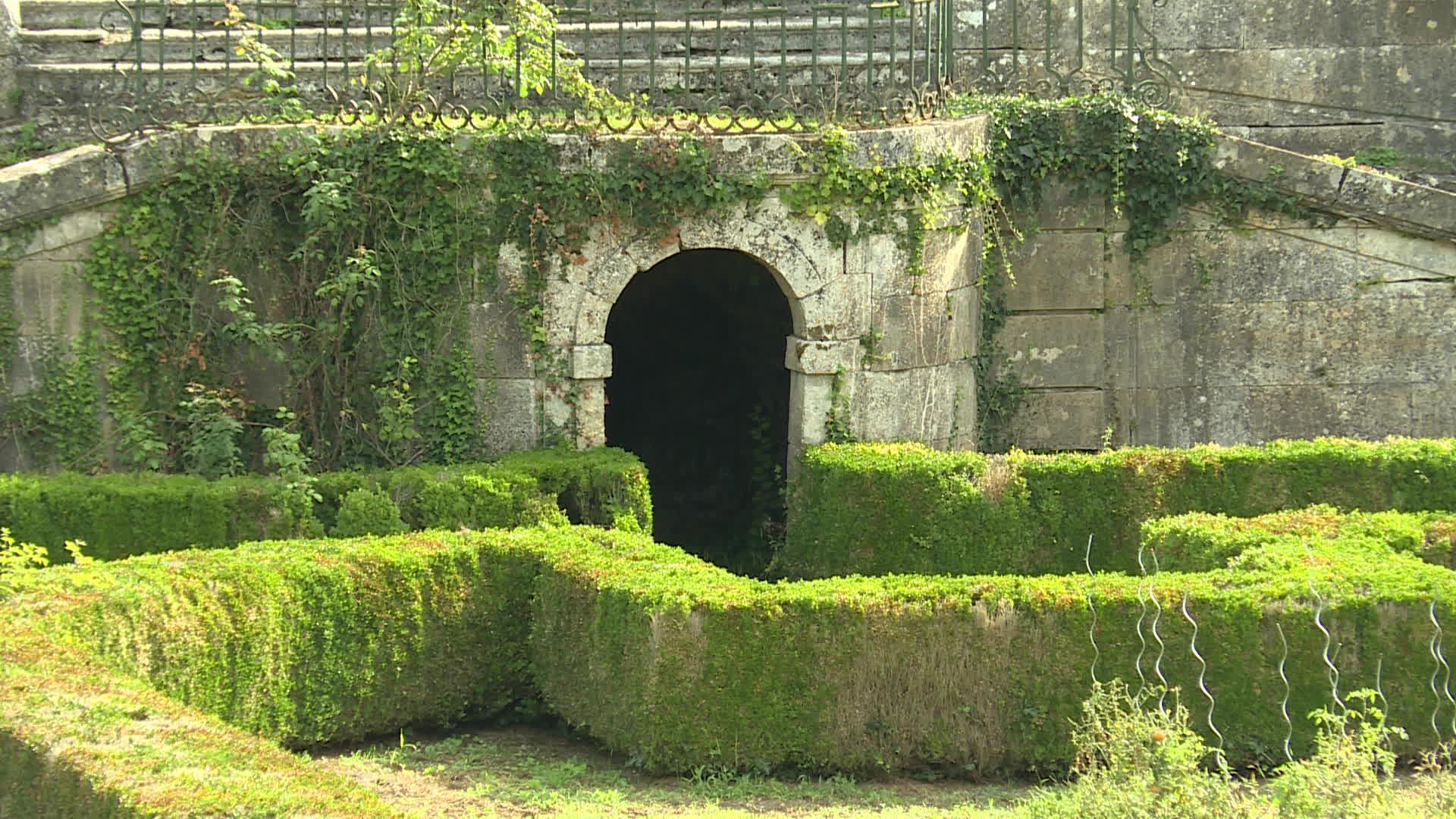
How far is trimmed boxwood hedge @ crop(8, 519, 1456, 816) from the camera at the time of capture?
9016mm

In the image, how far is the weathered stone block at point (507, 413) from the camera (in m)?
12.3

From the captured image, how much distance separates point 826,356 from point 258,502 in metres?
3.92

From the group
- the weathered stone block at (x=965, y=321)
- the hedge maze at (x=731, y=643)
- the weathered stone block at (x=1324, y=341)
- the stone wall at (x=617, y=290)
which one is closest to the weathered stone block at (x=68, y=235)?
the stone wall at (x=617, y=290)

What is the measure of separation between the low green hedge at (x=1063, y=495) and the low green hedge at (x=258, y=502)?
60.1 inches

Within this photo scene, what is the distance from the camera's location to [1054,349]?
13875 millimetres

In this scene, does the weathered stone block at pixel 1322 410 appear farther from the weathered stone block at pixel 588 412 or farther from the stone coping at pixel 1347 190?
the weathered stone block at pixel 588 412

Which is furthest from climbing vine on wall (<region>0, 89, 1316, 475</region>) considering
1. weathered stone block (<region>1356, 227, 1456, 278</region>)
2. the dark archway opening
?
weathered stone block (<region>1356, 227, 1456, 278</region>)

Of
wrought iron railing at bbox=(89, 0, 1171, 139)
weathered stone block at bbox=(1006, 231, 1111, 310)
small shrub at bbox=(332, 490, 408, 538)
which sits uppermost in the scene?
wrought iron railing at bbox=(89, 0, 1171, 139)

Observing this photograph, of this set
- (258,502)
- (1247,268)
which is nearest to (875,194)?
(1247,268)

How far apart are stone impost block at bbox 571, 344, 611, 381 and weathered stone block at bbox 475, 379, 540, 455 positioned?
319 mm

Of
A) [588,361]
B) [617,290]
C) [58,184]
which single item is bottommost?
[588,361]

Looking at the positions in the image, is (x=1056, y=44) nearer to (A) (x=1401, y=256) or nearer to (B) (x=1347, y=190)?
(B) (x=1347, y=190)

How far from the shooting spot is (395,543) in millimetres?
10242

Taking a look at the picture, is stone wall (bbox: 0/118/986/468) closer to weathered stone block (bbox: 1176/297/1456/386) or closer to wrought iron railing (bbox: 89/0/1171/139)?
wrought iron railing (bbox: 89/0/1171/139)
